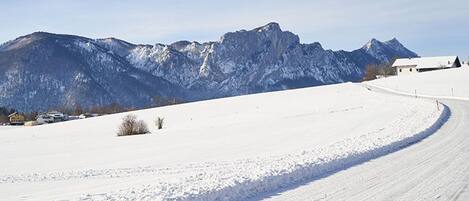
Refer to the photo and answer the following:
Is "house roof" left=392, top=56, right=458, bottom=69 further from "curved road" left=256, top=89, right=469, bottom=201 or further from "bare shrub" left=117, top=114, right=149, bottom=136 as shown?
"curved road" left=256, top=89, right=469, bottom=201

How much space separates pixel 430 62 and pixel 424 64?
267 cm

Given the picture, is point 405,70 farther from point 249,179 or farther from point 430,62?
point 249,179

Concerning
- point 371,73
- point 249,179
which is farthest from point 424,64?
point 249,179

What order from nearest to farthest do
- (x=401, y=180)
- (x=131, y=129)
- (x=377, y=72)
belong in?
(x=401, y=180) < (x=131, y=129) < (x=377, y=72)

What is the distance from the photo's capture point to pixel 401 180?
12.5 m

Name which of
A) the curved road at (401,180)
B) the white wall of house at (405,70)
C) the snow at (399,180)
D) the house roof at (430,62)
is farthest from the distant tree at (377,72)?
the curved road at (401,180)

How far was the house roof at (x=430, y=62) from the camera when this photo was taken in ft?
491

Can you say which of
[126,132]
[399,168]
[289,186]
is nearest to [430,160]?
[399,168]

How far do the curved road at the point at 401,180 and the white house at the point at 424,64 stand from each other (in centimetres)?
13934

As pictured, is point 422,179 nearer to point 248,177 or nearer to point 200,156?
point 248,177

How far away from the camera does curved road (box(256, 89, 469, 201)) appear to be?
10961 mm

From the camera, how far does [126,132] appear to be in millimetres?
49062

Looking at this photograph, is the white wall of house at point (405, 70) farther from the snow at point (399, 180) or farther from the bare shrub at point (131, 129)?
A: the snow at point (399, 180)

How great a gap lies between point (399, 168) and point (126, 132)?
123 feet
